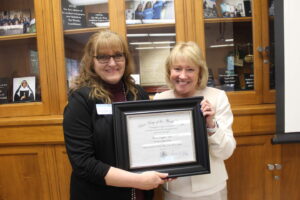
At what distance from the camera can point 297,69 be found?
122 centimetres

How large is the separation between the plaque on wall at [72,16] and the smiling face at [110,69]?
2.08 feet

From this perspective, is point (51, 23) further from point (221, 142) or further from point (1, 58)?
point (221, 142)

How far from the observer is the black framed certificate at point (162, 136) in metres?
0.88

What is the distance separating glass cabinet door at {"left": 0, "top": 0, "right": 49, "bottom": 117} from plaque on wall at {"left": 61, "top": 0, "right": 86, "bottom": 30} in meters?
0.14

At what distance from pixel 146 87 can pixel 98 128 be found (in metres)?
0.62

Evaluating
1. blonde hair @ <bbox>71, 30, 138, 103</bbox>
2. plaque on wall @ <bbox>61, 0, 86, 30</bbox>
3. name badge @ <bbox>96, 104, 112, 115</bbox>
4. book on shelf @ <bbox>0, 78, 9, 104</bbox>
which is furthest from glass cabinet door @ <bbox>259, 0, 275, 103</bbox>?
book on shelf @ <bbox>0, 78, 9, 104</bbox>

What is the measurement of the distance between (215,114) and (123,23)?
0.75 metres

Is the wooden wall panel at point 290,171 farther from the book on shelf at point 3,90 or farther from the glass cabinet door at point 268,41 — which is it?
the book on shelf at point 3,90

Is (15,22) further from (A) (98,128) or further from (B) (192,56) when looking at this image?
(B) (192,56)

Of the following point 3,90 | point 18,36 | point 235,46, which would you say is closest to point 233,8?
point 235,46

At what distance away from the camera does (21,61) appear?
5.20ft

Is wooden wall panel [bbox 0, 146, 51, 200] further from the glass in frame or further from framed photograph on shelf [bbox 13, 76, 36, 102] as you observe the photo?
the glass in frame

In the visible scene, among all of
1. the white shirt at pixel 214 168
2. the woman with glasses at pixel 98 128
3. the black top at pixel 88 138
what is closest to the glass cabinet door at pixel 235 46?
the white shirt at pixel 214 168

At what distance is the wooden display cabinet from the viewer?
1.35 m
